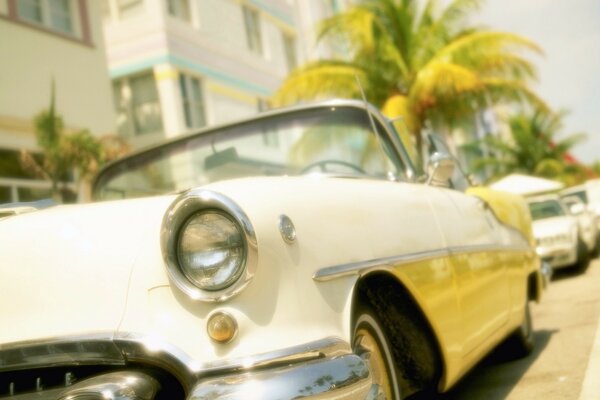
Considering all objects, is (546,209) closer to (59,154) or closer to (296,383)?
(59,154)

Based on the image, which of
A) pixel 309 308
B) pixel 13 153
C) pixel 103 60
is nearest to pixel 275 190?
pixel 309 308

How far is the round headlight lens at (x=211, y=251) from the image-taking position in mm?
1931

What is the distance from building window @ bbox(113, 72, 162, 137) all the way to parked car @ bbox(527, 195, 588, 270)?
8935mm

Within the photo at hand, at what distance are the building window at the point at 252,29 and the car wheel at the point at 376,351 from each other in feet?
60.1

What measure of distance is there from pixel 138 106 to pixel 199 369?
50.4 ft

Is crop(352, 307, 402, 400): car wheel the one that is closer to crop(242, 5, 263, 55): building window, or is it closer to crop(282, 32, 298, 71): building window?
crop(242, 5, 263, 55): building window

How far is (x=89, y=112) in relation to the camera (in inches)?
515

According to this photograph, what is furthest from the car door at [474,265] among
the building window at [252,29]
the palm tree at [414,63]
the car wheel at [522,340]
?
the building window at [252,29]

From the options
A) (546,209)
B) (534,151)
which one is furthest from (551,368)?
(534,151)

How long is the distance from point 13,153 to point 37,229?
33.3 ft

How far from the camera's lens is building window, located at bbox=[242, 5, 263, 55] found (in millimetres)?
20188

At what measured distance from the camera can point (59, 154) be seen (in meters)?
10.8

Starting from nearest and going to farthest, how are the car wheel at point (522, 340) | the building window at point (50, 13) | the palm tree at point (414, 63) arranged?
the car wheel at point (522, 340) < the building window at point (50, 13) < the palm tree at point (414, 63)

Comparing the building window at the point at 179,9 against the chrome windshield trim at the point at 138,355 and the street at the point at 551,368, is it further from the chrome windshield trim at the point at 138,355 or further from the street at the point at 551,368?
the chrome windshield trim at the point at 138,355
